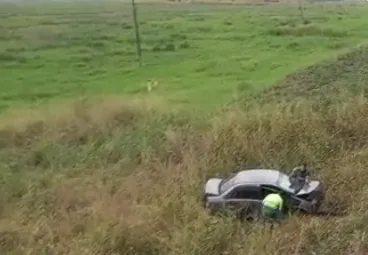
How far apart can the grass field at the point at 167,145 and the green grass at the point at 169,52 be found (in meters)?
0.09

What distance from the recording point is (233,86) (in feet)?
50.7

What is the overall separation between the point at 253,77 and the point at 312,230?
36.3 feet

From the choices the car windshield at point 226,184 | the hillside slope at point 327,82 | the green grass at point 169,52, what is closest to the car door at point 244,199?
the car windshield at point 226,184

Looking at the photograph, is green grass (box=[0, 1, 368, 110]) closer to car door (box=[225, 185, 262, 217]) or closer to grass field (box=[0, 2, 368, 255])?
grass field (box=[0, 2, 368, 255])

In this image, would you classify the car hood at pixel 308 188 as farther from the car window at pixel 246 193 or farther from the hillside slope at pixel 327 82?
the hillside slope at pixel 327 82

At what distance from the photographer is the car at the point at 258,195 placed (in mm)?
6359

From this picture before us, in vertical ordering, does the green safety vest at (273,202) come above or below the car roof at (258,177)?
below

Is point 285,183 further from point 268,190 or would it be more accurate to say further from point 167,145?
point 167,145

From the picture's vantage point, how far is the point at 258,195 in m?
6.41

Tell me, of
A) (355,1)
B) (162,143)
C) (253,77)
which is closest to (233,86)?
(253,77)

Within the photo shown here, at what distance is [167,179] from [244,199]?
1.10 m

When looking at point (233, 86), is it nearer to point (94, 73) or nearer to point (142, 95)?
point (142, 95)

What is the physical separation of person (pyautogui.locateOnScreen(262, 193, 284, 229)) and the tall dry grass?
10 cm

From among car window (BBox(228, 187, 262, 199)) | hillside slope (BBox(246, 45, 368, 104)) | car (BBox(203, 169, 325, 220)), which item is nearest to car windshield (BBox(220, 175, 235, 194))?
car (BBox(203, 169, 325, 220))
